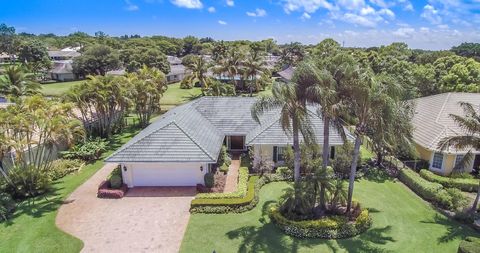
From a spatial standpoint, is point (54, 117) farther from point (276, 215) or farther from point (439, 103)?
point (439, 103)

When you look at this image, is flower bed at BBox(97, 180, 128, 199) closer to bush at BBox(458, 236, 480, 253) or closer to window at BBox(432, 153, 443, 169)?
bush at BBox(458, 236, 480, 253)

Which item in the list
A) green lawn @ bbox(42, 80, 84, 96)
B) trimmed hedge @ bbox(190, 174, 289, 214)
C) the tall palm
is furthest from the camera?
green lawn @ bbox(42, 80, 84, 96)

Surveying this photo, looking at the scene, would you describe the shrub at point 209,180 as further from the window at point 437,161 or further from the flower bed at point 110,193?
the window at point 437,161

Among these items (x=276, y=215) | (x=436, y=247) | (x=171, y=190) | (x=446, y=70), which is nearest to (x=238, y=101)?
(x=171, y=190)

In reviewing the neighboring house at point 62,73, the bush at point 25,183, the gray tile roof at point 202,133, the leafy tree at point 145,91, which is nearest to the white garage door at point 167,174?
the gray tile roof at point 202,133

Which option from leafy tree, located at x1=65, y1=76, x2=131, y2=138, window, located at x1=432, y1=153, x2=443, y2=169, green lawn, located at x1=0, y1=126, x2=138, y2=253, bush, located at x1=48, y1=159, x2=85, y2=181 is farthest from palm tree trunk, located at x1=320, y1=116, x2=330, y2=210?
leafy tree, located at x1=65, y1=76, x2=131, y2=138

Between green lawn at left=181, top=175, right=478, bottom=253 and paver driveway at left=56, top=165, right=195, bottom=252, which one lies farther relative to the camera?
paver driveway at left=56, top=165, right=195, bottom=252

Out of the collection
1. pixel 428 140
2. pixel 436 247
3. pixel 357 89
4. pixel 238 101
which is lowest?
pixel 436 247
